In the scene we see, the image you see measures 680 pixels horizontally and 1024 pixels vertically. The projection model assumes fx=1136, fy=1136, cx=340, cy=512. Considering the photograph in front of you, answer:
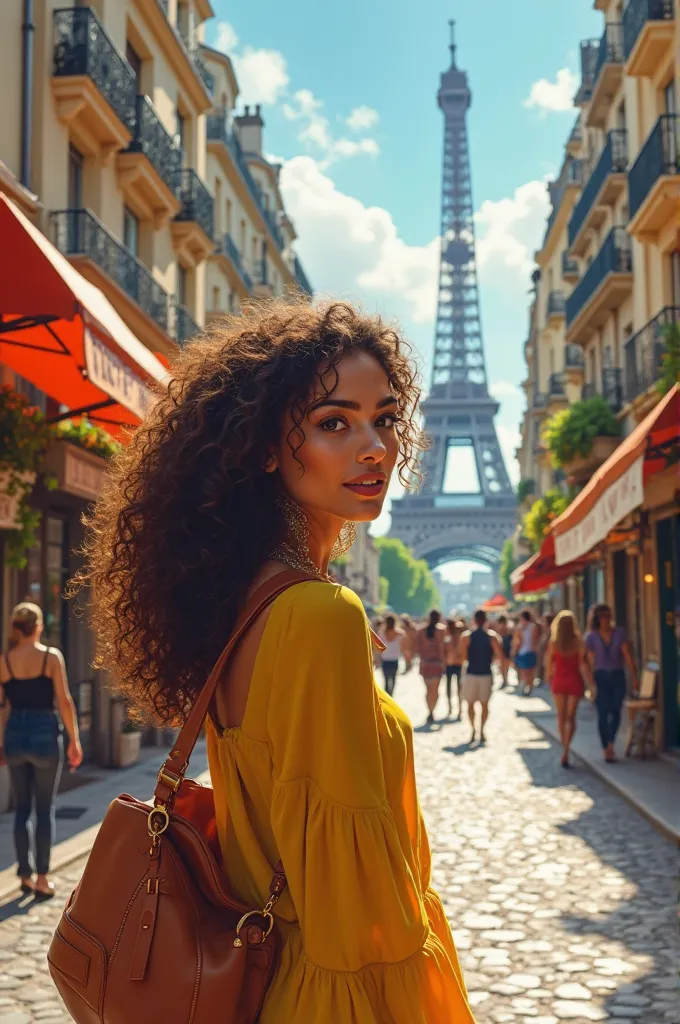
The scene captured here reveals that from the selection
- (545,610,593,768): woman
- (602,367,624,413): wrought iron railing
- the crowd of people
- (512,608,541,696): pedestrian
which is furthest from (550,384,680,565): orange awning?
(512,608,541,696): pedestrian

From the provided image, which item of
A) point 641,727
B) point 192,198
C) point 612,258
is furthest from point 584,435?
point 641,727

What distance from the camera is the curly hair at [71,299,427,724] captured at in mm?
1853

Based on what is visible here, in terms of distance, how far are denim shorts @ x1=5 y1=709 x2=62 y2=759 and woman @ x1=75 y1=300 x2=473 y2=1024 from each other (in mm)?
5414

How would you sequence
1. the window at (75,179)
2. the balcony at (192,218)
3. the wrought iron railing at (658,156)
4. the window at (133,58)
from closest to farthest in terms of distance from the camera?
the window at (75,179) < the wrought iron railing at (658,156) < the window at (133,58) < the balcony at (192,218)

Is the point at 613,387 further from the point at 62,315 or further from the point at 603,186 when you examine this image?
the point at 62,315

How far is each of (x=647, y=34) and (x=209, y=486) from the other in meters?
19.1

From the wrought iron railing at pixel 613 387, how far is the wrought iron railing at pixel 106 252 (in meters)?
9.47

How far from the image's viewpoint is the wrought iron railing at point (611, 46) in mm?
23547

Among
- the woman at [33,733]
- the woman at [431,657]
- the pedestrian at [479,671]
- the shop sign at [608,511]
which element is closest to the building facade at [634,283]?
the shop sign at [608,511]

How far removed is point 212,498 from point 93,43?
49.8 ft

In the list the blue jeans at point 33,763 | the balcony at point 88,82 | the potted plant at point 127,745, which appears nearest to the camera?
the blue jeans at point 33,763

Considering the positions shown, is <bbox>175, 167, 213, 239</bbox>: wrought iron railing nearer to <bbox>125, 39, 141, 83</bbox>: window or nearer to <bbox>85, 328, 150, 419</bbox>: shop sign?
<bbox>125, 39, 141, 83</bbox>: window

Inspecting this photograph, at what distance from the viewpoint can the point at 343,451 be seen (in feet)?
6.04

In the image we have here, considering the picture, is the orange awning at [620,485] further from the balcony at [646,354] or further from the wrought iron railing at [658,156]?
the wrought iron railing at [658,156]
